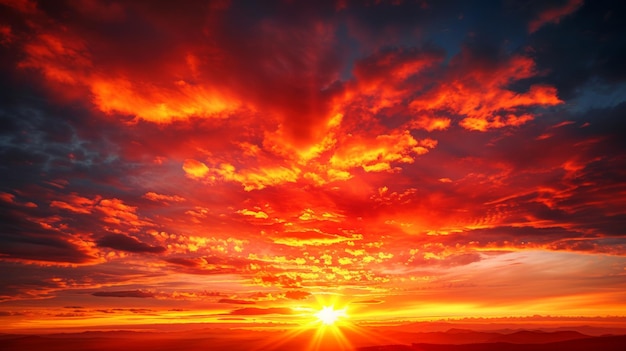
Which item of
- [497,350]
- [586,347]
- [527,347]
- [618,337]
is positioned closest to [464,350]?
[497,350]

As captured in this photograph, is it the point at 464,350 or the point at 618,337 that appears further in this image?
the point at 464,350

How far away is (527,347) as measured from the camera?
573 feet

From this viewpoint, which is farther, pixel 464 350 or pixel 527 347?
pixel 464 350

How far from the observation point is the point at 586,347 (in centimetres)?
16788

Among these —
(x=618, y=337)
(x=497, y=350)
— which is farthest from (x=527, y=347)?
(x=618, y=337)

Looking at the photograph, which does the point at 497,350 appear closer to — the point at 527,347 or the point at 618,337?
the point at 527,347

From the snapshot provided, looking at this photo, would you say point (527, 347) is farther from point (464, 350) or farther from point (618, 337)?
point (618, 337)

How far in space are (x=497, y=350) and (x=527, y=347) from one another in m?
23.9

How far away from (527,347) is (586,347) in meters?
25.8

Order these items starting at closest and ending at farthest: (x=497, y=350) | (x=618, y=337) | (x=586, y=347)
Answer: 1. (x=586, y=347)
2. (x=618, y=337)
3. (x=497, y=350)

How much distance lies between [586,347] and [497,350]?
42503mm

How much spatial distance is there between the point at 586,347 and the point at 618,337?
93.1 ft

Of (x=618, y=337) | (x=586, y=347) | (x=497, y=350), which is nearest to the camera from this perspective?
(x=586, y=347)

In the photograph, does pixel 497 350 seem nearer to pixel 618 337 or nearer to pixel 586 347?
pixel 586 347
